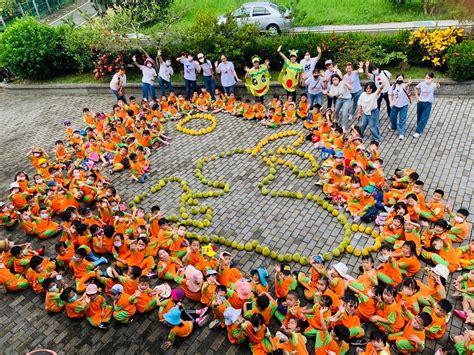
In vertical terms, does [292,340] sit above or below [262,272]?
above

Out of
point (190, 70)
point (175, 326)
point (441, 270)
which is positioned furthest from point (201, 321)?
point (190, 70)

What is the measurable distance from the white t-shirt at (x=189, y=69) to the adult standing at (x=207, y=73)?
0.30 meters

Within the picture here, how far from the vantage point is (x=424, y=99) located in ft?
35.2

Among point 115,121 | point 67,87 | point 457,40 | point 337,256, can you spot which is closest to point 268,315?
point 337,256

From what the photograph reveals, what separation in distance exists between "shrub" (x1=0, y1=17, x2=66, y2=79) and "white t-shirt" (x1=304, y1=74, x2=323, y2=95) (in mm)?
12764

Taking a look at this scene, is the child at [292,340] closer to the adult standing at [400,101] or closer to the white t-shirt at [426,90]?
the adult standing at [400,101]

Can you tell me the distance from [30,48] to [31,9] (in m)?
17.0

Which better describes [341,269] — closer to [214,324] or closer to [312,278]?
[312,278]

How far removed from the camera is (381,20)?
1898 centimetres

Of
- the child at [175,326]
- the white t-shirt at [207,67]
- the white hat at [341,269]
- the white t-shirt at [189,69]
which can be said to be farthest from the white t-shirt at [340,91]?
the child at [175,326]

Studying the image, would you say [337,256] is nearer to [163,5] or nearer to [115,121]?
[115,121]

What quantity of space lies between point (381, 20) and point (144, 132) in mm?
13574

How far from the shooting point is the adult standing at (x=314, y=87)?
12.4 m

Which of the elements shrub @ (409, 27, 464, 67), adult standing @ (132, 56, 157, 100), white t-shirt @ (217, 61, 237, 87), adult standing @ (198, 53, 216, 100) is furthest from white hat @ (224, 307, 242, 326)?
shrub @ (409, 27, 464, 67)
